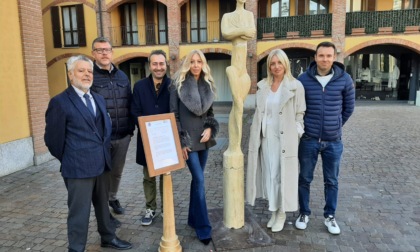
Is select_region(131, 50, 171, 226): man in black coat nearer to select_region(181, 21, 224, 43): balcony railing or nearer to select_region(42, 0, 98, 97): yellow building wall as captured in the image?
select_region(181, 21, 224, 43): balcony railing

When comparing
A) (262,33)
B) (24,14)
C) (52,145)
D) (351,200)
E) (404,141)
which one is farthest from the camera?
(262,33)

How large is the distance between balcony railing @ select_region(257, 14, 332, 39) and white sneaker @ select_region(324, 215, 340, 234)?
14369 mm

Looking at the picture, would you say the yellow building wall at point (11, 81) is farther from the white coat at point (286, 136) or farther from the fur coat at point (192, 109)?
the white coat at point (286, 136)

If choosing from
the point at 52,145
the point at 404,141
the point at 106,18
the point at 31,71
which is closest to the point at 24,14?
the point at 31,71

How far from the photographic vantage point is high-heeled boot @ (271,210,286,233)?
146 inches

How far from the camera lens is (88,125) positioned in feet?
9.45

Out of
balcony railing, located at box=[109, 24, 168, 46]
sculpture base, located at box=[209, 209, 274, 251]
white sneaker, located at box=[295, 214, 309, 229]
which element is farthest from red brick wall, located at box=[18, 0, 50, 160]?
balcony railing, located at box=[109, 24, 168, 46]

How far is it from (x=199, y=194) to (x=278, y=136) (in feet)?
3.49

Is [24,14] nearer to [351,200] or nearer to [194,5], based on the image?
[351,200]

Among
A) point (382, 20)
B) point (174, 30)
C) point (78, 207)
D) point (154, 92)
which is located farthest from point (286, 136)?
point (382, 20)

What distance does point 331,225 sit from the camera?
145 inches

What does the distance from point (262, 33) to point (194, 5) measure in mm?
4771

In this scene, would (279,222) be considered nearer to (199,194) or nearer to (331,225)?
(331,225)

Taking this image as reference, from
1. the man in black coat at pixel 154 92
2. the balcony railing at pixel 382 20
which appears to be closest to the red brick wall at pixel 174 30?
the balcony railing at pixel 382 20
